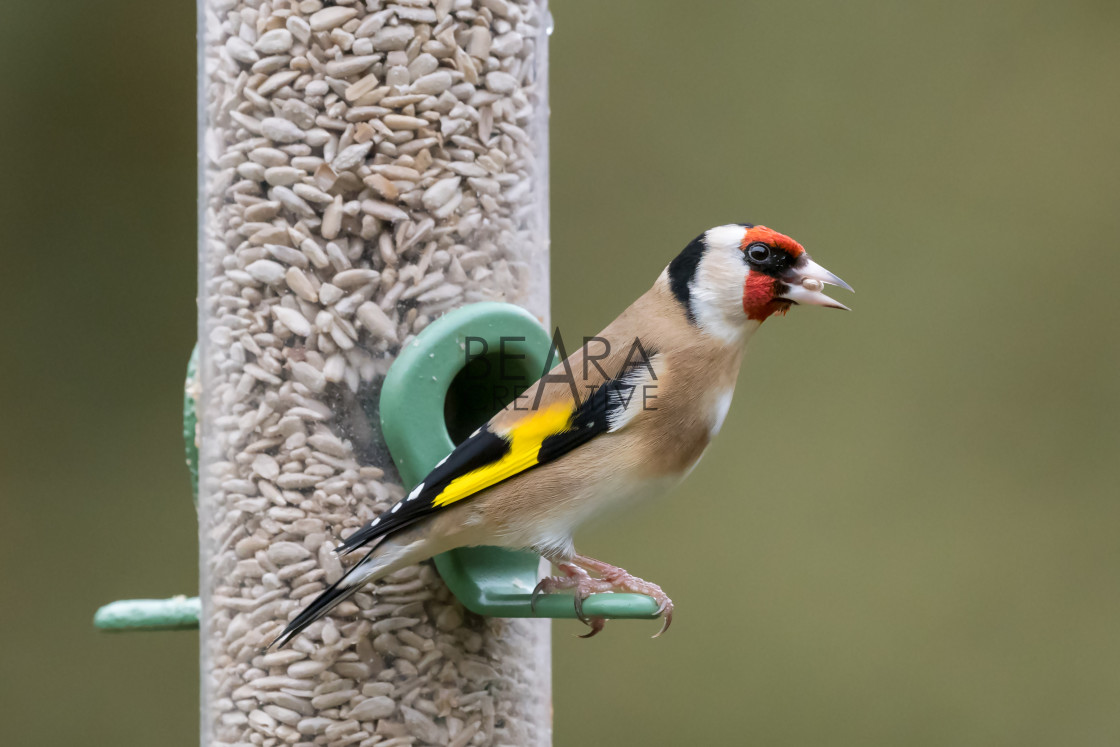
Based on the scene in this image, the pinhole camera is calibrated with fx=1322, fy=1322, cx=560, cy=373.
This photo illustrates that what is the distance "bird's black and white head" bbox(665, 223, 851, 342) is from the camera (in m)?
3.06

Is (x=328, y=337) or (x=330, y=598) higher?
(x=328, y=337)

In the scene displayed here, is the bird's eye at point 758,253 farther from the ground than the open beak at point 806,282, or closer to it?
farther from the ground

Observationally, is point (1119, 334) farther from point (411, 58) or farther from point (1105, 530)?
point (411, 58)

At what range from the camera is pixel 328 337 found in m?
2.96

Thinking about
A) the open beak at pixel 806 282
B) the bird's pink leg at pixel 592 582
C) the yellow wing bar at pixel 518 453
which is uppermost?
the open beak at pixel 806 282

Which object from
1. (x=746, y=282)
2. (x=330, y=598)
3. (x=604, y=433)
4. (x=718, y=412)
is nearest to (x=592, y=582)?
(x=604, y=433)

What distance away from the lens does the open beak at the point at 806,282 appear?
9.91 feet

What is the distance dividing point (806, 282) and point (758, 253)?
0.13 m

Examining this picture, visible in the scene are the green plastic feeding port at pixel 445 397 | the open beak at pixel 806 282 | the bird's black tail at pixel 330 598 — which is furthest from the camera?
the open beak at pixel 806 282

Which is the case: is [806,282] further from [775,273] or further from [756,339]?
[756,339]

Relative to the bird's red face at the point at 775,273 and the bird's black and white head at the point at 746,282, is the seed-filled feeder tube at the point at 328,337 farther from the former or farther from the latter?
the bird's red face at the point at 775,273

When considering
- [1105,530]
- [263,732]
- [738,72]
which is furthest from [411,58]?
[1105,530]

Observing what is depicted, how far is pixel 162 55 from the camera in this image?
5914 mm

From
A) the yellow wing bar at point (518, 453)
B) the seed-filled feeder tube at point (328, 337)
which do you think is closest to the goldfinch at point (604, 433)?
the yellow wing bar at point (518, 453)
